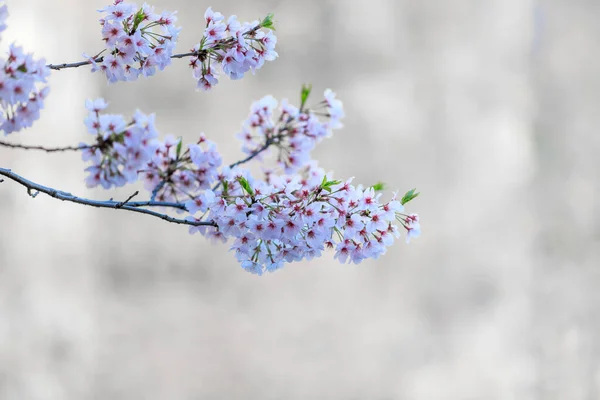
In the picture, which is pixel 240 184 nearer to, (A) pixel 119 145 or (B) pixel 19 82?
(A) pixel 119 145

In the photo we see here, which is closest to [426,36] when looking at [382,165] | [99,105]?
[382,165]

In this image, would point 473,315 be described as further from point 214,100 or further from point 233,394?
point 214,100

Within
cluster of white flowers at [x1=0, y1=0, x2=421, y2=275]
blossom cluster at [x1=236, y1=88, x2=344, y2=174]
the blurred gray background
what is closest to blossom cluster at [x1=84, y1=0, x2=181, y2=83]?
cluster of white flowers at [x1=0, y1=0, x2=421, y2=275]

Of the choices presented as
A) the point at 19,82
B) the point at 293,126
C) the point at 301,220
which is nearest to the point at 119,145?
the point at 19,82

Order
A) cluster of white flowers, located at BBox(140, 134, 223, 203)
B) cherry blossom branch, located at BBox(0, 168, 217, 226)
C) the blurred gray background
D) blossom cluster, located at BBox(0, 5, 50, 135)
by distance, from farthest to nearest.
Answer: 1. the blurred gray background
2. cluster of white flowers, located at BBox(140, 134, 223, 203)
3. cherry blossom branch, located at BBox(0, 168, 217, 226)
4. blossom cluster, located at BBox(0, 5, 50, 135)

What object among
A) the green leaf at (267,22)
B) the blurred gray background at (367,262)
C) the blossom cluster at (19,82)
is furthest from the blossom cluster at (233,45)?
the blurred gray background at (367,262)

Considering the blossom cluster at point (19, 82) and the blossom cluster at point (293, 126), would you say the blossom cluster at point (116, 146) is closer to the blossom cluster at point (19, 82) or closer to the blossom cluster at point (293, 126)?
the blossom cluster at point (19, 82)

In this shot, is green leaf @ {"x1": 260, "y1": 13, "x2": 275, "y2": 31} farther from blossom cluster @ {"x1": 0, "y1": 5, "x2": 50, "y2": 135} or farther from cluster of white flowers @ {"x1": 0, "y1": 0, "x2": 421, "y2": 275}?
blossom cluster @ {"x1": 0, "y1": 5, "x2": 50, "y2": 135}
